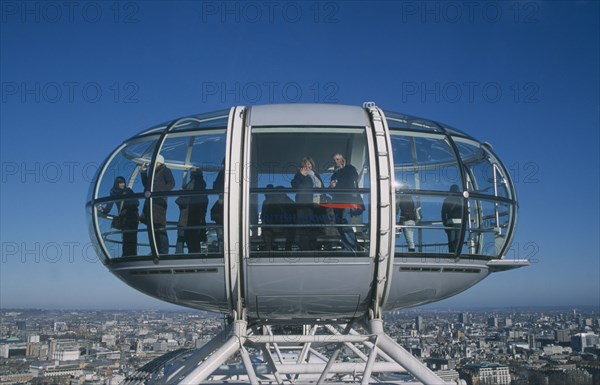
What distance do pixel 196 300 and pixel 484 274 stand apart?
16.0 feet

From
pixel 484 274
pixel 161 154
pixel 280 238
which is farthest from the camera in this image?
pixel 484 274

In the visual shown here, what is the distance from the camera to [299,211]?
378 inches

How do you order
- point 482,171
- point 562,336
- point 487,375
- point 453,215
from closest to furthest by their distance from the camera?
1. point 453,215
2. point 482,171
3. point 487,375
4. point 562,336

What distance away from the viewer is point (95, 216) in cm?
1091

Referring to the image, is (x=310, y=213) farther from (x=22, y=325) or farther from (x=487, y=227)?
(x=22, y=325)

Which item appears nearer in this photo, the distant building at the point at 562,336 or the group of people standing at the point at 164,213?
the group of people standing at the point at 164,213

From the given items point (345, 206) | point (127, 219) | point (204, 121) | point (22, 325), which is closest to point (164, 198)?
point (127, 219)

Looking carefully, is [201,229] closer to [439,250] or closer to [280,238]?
[280,238]

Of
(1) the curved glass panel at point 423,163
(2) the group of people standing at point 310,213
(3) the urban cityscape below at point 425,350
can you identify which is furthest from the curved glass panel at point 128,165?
(3) the urban cityscape below at point 425,350

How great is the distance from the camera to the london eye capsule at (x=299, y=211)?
31.5 feet

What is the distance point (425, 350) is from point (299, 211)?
2192 centimetres

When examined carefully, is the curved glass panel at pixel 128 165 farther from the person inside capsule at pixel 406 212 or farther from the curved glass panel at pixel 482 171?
the curved glass panel at pixel 482 171

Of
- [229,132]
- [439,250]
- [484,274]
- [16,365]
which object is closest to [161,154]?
[229,132]

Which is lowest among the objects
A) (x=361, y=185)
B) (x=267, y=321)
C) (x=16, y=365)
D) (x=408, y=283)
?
(x=16, y=365)
